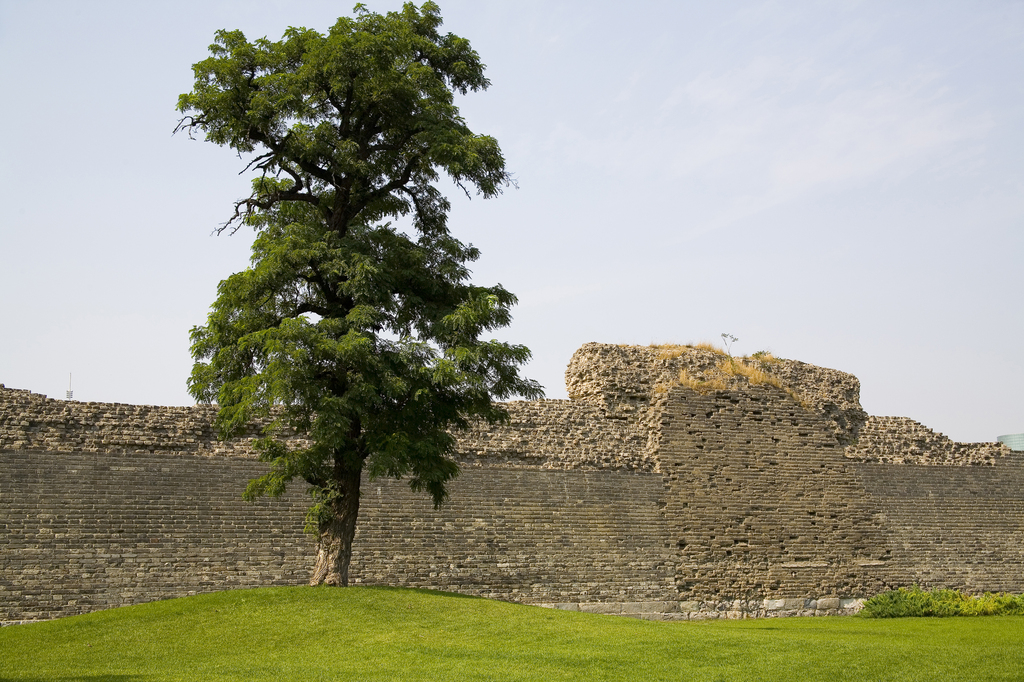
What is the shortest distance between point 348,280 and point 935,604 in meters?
14.6

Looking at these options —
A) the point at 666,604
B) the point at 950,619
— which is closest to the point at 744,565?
the point at 666,604

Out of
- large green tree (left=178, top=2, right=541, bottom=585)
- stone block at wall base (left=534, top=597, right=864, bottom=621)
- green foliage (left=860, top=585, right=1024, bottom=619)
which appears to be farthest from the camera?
green foliage (left=860, top=585, right=1024, bottom=619)

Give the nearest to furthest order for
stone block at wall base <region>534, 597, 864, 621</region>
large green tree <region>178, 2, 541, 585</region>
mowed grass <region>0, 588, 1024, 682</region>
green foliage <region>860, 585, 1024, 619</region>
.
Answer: mowed grass <region>0, 588, 1024, 682</region> < large green tree <region>178, 2, 541, 585</region> < stone block at wall base <region>534, 597, 864, 621</region> < green foliage <region>860, 585, 1024, 619</region>

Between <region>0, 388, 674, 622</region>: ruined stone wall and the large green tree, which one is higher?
the large green tree

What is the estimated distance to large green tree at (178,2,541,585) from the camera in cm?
1359

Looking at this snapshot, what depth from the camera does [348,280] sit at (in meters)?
13.9

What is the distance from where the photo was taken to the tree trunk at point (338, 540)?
14.0 m

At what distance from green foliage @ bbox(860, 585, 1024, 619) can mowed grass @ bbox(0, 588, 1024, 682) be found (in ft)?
17.1

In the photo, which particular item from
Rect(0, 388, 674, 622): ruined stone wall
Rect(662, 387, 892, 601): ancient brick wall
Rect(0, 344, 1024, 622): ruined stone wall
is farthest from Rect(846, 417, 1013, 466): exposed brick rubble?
Rect(0, 388, 674, 622): ruined stone wall

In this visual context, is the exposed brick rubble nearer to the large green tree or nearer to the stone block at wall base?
the stone block at wall base

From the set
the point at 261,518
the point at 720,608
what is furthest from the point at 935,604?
the point at 261,518

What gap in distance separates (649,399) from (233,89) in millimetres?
11614

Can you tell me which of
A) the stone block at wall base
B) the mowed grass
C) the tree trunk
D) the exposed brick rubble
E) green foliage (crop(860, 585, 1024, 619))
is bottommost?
the stone block at wall base

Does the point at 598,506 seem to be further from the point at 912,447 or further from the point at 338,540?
the point at 912,447
